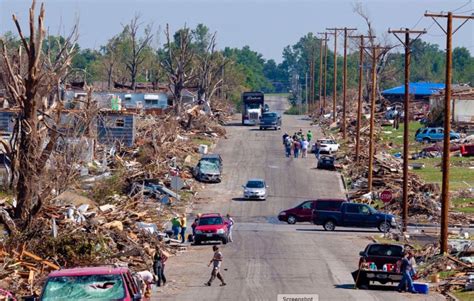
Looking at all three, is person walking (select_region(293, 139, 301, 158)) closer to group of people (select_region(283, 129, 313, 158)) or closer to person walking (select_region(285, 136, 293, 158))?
group of people (select_region(283, 129, 313, 158))

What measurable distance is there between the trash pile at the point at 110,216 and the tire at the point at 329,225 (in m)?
7.54

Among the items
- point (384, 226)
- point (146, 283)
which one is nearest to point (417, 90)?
point (384, 226)

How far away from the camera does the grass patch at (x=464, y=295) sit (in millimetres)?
30483

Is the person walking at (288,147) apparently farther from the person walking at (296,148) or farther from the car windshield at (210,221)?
the car windshield at (210,221)

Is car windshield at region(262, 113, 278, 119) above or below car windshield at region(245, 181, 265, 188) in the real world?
above

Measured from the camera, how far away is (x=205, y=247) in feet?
148

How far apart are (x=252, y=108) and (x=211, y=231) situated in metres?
63.4

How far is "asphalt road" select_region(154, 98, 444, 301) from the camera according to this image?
31578 mm

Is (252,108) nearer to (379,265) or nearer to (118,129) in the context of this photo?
(118,129)

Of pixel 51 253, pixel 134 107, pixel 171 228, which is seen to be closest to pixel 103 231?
pixel 51 253

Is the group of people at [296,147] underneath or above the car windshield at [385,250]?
above

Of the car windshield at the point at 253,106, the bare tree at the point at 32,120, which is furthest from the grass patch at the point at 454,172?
the bare tree at the point at 32,120

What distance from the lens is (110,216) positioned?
42.7 meters

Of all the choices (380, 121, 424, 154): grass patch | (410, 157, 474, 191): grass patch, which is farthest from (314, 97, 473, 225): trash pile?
(410, 157, 474, 191): grass patch
